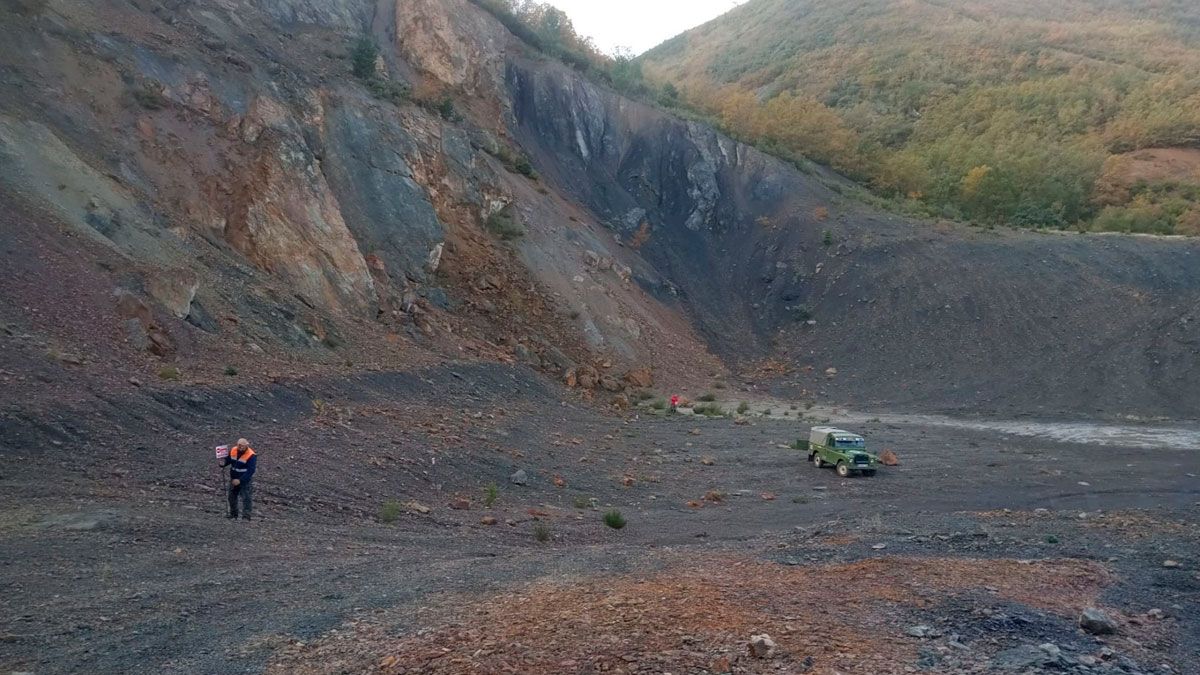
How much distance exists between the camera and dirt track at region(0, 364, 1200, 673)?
6.56m

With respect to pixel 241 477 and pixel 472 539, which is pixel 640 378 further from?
pixel 241 477

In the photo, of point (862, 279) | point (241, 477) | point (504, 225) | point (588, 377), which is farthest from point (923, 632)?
point (862, 279)

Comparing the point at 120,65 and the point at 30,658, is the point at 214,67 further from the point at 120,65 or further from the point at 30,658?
the point at 30,658

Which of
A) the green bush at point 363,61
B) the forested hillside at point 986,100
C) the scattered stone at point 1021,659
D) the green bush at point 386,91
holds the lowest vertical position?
the scattered stone at point 1021,659

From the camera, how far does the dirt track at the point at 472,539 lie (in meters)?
6.56

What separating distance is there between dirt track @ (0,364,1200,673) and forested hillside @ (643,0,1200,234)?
109 ft

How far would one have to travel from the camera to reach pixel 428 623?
7.01 meters

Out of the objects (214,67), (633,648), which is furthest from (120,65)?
(633,648)

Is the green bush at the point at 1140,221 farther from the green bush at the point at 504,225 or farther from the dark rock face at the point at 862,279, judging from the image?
the green bush at the point at 504,225

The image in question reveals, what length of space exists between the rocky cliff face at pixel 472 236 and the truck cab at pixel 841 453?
10.5 meters

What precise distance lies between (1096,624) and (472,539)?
7.54 meters

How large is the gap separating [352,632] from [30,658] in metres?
2.33

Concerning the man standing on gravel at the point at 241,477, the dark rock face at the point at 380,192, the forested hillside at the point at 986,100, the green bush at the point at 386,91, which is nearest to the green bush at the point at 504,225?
the dark rock face at the point at 380,192

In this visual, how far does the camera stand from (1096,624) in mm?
6973
